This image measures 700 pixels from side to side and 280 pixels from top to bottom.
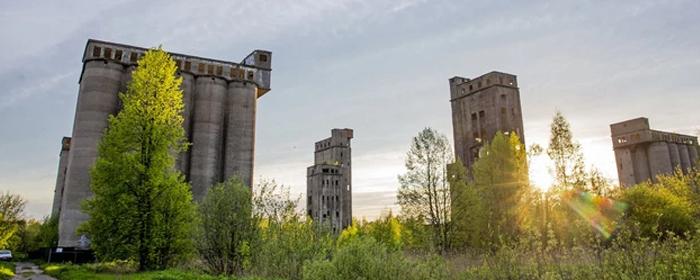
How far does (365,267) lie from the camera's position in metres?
8.92

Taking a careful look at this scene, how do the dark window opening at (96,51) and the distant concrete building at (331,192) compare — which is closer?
the dark window opening at (96,51)

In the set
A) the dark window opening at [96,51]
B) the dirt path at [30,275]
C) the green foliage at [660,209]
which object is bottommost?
the dirt path at [30,275]

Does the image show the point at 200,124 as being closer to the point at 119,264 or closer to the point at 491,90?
the point at 119,264

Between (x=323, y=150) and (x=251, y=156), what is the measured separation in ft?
167

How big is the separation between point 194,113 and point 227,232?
29.4m

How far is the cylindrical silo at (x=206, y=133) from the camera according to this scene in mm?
43562

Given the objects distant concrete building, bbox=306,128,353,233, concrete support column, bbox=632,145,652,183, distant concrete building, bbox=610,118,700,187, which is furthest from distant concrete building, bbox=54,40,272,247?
concrete support column, bbox=632,145,652,183

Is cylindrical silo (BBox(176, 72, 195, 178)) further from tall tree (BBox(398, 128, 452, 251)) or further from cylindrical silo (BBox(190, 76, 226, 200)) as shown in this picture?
tall tree (BBox(398, 128, 452, 251))

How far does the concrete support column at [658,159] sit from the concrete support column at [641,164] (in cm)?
64

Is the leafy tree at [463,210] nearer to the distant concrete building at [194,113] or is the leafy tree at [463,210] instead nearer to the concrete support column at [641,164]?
the distant concrete building at [194,113]

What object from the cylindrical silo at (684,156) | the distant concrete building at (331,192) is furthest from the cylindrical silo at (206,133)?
the cylindrical silo at (684,156)

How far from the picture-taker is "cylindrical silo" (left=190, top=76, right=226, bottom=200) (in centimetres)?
4356

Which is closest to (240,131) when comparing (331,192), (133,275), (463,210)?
(463,210)

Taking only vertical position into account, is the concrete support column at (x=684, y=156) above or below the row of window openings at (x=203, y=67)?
below
